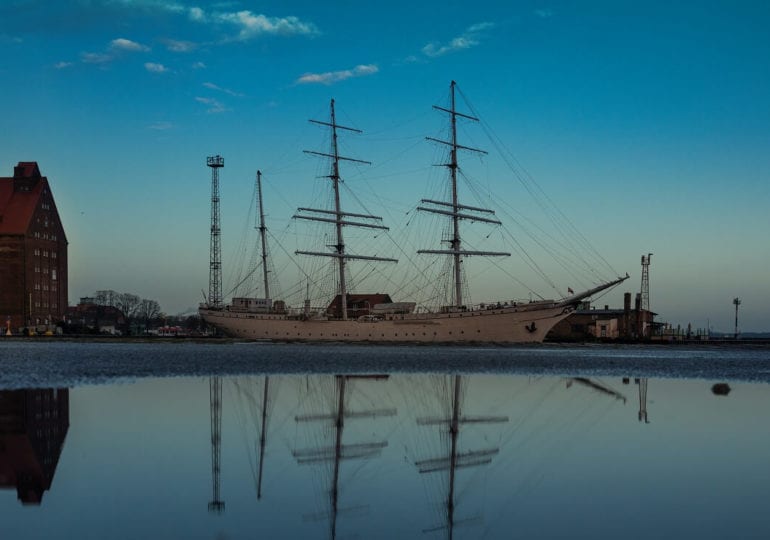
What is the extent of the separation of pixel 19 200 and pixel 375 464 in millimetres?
130540

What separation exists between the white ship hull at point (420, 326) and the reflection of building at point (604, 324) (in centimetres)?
2782

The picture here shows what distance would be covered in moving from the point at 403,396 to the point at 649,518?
15.6 metres

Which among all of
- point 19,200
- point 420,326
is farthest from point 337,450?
point 19,200

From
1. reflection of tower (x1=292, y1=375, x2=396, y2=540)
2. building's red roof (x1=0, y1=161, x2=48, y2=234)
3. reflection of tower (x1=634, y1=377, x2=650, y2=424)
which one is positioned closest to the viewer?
reflection of tower (x1=292, y1=375, x2=396, y2=540)

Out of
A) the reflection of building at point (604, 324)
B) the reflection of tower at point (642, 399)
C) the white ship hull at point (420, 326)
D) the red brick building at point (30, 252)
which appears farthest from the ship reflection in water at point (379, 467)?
the red brick building at point (30, 252)

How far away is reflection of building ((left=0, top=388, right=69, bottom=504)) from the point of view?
35.6 feet

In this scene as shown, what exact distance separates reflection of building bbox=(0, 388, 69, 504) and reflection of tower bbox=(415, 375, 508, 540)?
5.01 metres

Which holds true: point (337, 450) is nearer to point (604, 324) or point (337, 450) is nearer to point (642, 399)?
point (642, 399)

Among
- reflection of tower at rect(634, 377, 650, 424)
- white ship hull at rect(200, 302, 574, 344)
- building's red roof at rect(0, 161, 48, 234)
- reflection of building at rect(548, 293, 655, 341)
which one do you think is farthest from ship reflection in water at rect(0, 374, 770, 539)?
building's red roof at rect(0, 161, 48, 234)

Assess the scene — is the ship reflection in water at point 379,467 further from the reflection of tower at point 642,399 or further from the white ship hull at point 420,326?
the white ship hull at point 420,326

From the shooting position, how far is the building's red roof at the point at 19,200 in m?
126

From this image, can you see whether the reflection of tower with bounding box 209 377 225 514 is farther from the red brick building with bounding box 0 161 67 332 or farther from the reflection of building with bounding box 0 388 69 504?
the red brick building with bounding box 0 161 67 332

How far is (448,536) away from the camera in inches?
358

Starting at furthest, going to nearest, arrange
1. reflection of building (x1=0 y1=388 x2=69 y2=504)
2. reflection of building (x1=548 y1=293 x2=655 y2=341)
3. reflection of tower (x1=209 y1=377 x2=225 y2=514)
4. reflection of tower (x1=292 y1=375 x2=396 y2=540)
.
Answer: reflection of building (x1=548 y1=293 x2=655 y2=341), reflection of building (x1=0 y1=388 x2=69 y2=504), reflection of tower (x1=292 y1=375 x2=396 y2=540), reflection of tower (x1=209 y1=377 x2=225 y2=514)
